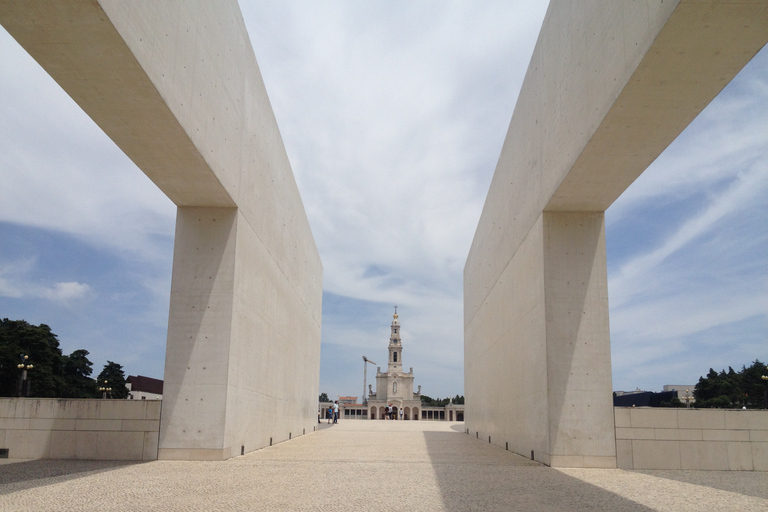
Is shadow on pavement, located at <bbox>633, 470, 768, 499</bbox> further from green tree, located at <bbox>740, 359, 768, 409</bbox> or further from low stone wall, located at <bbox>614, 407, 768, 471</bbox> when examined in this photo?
green tree, located at <bbox>740, 359, 768, 409</bbox>

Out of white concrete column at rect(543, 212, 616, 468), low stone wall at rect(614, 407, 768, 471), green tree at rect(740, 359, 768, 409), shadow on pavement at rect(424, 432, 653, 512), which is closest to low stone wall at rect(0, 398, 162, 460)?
shadow on pavement at rect(424, 432, 653, 512)

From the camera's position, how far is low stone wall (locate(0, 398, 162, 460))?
10.1 metres

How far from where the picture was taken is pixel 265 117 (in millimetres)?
13281

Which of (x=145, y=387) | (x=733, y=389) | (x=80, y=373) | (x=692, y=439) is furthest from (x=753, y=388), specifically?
(x=80, y=373)

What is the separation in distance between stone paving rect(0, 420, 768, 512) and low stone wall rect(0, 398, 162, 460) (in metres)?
0.47

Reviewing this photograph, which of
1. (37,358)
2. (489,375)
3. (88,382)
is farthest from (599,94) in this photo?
(88,382)

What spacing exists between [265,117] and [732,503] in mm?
10692

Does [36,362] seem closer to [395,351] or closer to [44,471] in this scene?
[44,471]

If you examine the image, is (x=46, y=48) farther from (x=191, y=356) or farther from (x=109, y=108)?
(x=191, y=356)

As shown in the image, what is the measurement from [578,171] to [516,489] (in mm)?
4482

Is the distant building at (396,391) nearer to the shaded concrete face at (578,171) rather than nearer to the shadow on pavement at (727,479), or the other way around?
the shaded concrete face at (578,171)

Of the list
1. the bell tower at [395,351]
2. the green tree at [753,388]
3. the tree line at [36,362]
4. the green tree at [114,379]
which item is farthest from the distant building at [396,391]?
the tree line at [36,362]

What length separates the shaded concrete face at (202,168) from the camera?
620 cm

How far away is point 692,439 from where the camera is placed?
10.4m
